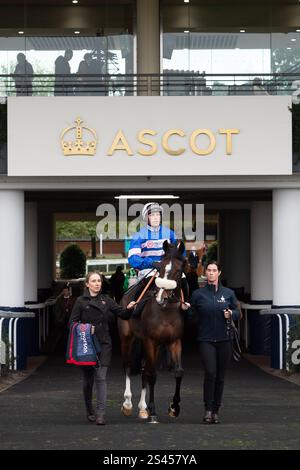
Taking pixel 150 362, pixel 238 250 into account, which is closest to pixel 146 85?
pixel 150 362

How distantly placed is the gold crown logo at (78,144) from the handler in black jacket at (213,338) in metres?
7.56

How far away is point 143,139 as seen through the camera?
65.1ft

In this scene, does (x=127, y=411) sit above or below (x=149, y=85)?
below

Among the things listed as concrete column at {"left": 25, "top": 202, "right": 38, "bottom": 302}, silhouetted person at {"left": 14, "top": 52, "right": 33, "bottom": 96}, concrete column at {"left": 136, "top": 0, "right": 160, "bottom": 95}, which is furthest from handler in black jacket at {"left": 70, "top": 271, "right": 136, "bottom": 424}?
concrete column at {"left": 25, "top": 202, "right": 38, "bottom": 302}

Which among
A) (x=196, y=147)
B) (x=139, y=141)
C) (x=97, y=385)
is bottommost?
(x=97, y=385)

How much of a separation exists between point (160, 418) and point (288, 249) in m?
8.20

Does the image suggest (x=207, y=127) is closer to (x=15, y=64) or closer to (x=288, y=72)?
(x=288, y=72)

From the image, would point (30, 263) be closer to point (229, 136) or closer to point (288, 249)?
point (288, 249)

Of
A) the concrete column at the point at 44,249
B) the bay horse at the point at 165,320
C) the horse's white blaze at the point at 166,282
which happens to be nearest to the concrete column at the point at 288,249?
the bay horse at the point at 165,320

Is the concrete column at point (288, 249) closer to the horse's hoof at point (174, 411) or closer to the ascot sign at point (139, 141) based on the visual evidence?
the ascot sign at point (139, 141)

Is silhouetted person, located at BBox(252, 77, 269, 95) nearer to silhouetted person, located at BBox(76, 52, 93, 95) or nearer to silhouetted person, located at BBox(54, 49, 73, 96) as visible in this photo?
A: silhouetted person, located at BBox(76, 52, 93, 95)

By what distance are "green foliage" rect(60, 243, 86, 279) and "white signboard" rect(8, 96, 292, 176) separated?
139 feet

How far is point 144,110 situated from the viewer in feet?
65.3

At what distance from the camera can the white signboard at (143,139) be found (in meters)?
19.8
